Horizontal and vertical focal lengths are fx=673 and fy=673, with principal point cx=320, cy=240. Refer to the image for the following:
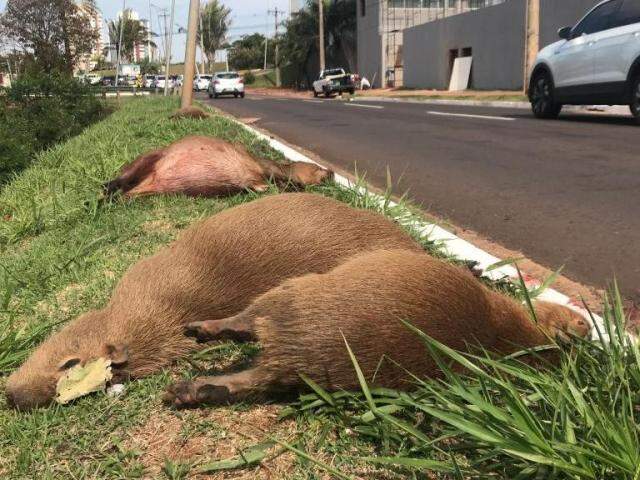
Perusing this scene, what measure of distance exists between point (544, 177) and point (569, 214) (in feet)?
6.00

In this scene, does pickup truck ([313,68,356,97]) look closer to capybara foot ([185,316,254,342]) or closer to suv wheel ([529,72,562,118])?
suv wheel ([529,72,562,118])

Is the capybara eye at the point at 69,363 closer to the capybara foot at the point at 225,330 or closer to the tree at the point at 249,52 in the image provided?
the capybara foot at the point at 225,330

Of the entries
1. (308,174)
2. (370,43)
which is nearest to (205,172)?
(308,174)

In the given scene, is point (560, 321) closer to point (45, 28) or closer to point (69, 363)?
A: point (69, 363)

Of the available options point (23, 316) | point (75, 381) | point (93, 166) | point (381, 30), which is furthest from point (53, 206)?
point (381, 30)

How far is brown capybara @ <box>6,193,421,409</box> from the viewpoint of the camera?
2.30m

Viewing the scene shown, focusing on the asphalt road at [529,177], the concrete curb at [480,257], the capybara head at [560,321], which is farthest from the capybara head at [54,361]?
the asphalt road at [529,177]

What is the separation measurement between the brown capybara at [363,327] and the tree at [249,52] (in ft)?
304

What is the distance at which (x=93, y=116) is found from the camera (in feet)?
61.4

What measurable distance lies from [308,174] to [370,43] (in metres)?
48.5

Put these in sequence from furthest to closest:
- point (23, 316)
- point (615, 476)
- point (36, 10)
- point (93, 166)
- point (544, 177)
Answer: point (36, 10)
point (544, 177)
point (93, 166)
point (23, 316)
point (615, 476)

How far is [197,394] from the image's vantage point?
6.91 ft

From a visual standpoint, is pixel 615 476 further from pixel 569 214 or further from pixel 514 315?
pixel 569 214

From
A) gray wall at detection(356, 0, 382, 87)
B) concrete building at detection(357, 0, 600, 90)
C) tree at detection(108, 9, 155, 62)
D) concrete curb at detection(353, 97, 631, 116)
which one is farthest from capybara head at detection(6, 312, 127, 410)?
tree at detection(108, 9, 155, 62)
